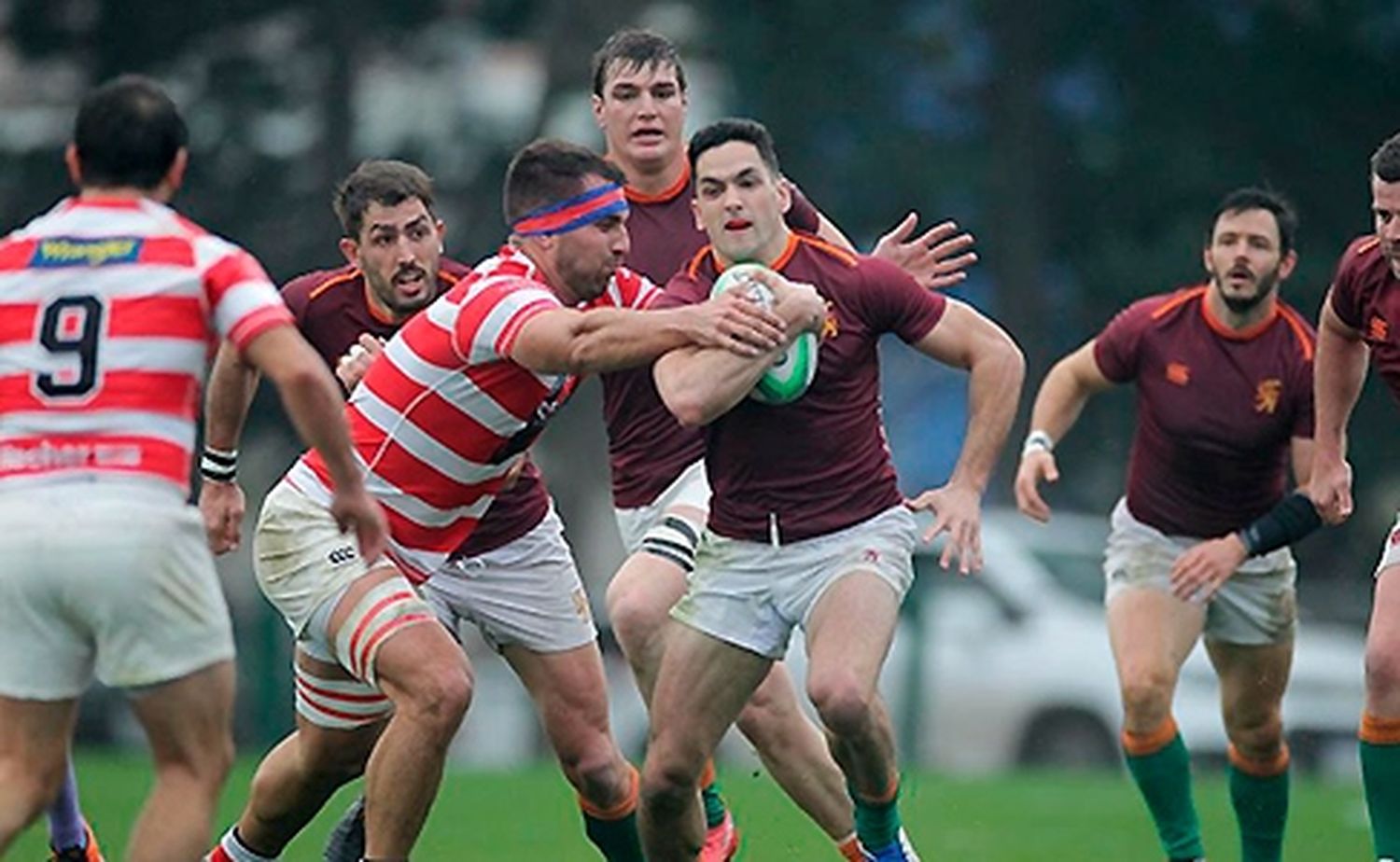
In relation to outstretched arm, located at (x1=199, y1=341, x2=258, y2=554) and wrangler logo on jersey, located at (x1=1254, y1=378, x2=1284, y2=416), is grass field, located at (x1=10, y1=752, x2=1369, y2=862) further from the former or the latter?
outstretched arm, located at (x1=199, y1=341, x2=258, y2=554)

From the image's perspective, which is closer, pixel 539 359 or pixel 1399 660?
pixel 539 359

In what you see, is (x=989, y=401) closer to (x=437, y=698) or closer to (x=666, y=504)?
(x=666, y=504)

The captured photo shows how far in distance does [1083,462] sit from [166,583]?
17.6 metres

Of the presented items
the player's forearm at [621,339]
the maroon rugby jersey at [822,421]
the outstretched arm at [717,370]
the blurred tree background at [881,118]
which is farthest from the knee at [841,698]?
the blurred tree background at [881,118]

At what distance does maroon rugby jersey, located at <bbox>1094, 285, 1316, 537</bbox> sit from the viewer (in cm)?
1041

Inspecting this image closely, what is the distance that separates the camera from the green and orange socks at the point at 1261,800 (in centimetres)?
1029

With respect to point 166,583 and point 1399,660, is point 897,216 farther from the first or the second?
point 166,583

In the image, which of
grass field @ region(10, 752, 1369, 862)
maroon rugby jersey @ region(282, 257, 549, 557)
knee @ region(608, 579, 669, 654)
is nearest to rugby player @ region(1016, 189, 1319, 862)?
grass field @ region(10, 752, 1369, 862)

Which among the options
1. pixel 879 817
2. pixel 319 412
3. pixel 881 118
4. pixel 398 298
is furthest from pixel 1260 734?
pixel 881 118

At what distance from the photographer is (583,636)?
901 cm

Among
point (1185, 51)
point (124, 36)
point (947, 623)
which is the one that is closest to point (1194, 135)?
point (1185, 51)

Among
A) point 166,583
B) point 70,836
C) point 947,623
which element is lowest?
point 947,623

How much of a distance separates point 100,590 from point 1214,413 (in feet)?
16.4

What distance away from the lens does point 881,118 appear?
24.4 m
